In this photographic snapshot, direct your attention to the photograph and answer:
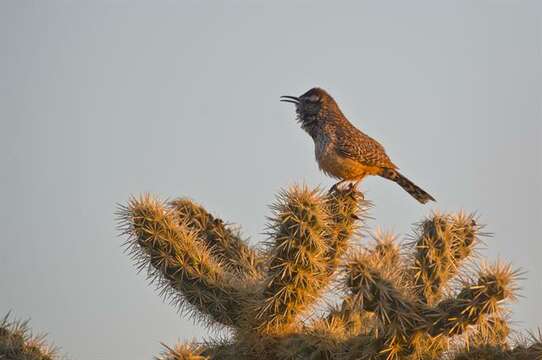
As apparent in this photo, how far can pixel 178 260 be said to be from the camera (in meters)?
4.24

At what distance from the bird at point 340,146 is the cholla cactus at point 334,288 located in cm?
197

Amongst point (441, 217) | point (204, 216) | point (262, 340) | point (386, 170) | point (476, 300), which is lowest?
point (262, 340)

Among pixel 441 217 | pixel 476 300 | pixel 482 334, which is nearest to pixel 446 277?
pixel 441 217

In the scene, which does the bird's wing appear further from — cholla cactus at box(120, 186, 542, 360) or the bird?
cholla cactus at box(120, 186, 542, 360)

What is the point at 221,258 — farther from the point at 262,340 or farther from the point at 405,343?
the point at 405,343

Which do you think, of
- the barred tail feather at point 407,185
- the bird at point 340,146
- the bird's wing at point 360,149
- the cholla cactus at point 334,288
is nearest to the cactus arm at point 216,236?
the cholla cactus at point 334,288

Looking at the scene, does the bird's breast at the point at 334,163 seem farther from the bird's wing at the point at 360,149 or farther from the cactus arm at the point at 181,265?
the cactus arm at the point at 181,265

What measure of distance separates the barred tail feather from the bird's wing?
7cm

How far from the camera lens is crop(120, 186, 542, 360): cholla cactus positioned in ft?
10.8

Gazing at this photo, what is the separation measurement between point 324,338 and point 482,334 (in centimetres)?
81

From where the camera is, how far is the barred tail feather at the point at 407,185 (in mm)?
6973

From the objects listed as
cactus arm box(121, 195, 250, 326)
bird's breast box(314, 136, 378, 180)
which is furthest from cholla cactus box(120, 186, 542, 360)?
bird's breast box(314, 136, 378, 180)

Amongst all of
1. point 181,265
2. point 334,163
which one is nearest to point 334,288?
point 181,265

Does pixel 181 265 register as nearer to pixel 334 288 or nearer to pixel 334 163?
pixel 334 288
